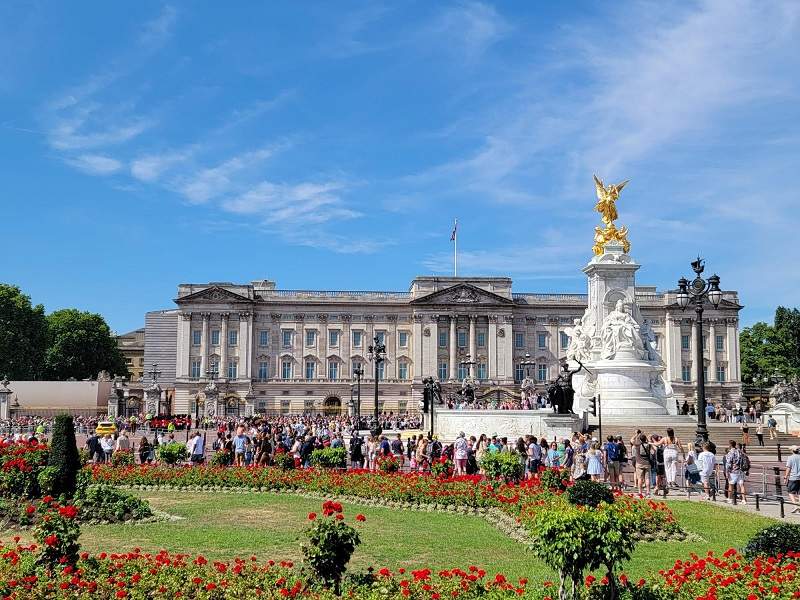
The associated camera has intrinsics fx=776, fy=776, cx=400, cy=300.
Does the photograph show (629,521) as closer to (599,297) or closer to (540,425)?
(540,425)

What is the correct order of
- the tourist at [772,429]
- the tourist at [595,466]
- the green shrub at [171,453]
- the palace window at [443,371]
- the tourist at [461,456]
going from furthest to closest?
the palace window at [443,371]
the tourist at [772,429]
the green shrub at [171,453]
the tourist at [461,456]
the tourist at [595,466]

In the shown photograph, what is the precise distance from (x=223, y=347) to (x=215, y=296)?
5.62 meters

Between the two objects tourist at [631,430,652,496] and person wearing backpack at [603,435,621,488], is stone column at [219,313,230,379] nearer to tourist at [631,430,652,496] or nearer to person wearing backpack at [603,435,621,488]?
person wearing backpack at [603,435,621,488]

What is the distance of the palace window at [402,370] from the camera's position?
8600 centimetres

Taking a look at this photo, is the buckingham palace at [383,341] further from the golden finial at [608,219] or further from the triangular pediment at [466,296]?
the golden finial at [608,219]

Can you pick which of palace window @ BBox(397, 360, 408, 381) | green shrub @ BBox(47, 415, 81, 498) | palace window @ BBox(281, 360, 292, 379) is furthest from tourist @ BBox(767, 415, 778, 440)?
palace window @ BBox(281, 360, 292, 379)

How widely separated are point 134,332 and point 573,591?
13456 cm

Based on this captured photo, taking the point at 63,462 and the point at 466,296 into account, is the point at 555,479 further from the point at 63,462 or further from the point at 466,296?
the point at 466,296

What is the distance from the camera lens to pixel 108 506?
574 inches

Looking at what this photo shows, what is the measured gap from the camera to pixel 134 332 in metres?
134

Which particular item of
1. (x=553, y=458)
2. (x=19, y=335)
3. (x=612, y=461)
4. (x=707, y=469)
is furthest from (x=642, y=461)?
(x=19, y=335)

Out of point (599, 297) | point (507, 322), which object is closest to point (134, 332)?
point (507, 322)

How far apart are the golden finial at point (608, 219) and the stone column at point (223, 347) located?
53.3 metres

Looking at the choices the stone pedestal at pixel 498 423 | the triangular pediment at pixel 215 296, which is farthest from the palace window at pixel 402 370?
Answer: the stone pedestal at pixel 498 423
